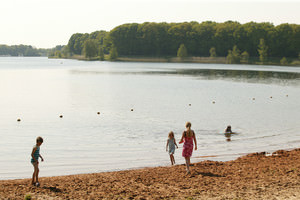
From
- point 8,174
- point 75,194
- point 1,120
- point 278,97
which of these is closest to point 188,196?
point 75,194

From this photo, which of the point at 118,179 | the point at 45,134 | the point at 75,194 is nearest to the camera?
the point at 75,194

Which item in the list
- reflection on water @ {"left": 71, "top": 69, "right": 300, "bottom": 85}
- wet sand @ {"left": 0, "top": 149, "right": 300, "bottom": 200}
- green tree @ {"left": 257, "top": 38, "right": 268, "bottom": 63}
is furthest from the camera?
green tree @ {"left": 257, "top": 38, "right": 268, "bottom": 63}

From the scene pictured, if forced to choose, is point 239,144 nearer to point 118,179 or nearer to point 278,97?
point 118,179

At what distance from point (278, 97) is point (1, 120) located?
143 feet

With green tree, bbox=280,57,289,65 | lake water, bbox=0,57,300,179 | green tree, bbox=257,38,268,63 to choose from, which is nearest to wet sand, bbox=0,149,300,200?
lake water, bbox=0,57,300,179

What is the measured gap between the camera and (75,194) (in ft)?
40.7

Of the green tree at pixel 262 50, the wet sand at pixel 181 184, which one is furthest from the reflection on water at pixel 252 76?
the green tree at pixel 262 50

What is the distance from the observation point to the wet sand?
12.2 metres

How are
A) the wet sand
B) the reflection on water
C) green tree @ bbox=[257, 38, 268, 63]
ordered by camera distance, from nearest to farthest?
the wet sand < the reflection on water < green tree @ bbox=[257, 38, 268, 63]

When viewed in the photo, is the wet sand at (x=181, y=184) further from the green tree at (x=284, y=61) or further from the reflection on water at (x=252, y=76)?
the green tree at (x=284, y=61)

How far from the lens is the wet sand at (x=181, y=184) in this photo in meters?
12.2

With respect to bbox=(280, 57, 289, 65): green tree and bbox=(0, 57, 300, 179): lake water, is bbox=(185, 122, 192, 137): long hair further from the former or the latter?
bbox=(280, 57, 289, 65): green tree

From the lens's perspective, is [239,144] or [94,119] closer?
[239,144]

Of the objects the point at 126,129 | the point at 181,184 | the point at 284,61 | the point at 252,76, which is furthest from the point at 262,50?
the point at 181,184
